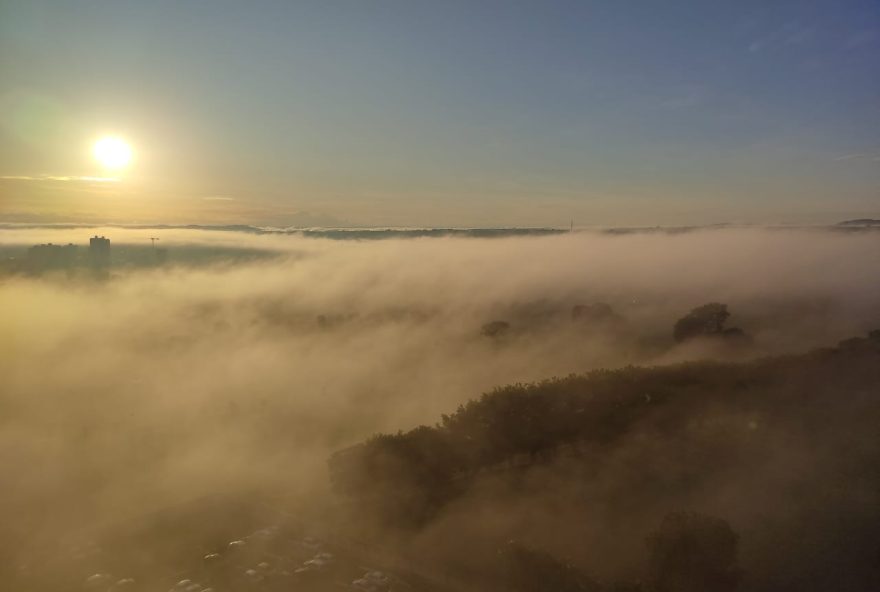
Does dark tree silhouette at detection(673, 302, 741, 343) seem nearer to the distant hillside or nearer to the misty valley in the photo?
the misty valley

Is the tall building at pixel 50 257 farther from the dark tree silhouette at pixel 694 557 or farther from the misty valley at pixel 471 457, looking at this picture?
the dark tree silhouette at pixel 694 557

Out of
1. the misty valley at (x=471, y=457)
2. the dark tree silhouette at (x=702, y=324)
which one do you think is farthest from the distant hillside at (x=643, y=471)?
the dark tree silhouette at (x=702, y=324)

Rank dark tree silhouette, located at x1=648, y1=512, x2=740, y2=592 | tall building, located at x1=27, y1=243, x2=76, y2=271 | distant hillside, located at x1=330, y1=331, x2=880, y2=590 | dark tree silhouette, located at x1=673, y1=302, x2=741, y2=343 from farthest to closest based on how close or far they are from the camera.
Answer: tall building, located at x1=27, y1=243, x2=76, y2=271 < dark tree silhouette, located at x1=673, y1=302, x2=741, y2=343 < distant hillside, located at x1=330, y1=331, x2=880, y2=590 < dark tree silhouette, located at x1=648, y1=512, x2=740, y2=592

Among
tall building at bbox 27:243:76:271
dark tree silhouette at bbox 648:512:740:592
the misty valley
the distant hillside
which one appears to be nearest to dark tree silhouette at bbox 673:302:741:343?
the misty valley

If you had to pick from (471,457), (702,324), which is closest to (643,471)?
(471,457)

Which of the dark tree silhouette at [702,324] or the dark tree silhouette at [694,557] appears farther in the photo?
the dark tree silhouette at [702,324]

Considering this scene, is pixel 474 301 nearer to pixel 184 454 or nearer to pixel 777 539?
pixel 184 454

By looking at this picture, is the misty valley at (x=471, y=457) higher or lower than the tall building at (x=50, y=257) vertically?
lower

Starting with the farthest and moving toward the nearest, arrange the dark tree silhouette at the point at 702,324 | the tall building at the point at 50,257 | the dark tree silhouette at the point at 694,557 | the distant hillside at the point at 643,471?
the tall building at the point at 50,257
the dark tree silhouette at the point at 702,324
the distant hillside at the point at 643,471
the dark tree silhouette at the point at 694,557
